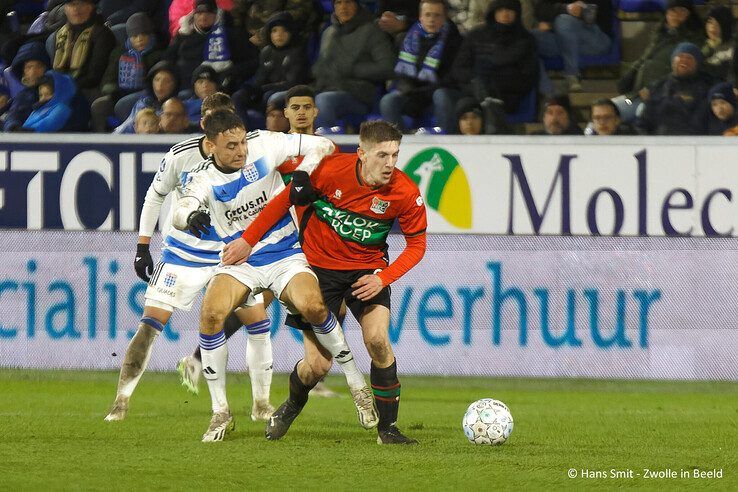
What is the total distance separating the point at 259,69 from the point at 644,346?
4.49 m

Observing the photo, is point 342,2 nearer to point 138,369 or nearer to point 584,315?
point 584,315

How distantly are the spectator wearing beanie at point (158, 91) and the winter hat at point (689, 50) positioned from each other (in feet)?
14.9

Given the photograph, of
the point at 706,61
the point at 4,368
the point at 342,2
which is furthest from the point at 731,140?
the point at 4,368

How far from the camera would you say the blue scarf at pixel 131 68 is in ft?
44.7

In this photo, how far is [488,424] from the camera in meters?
7.86

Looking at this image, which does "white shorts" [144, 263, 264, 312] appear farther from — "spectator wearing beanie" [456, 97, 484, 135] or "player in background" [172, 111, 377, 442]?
"spectator wearing beanie" [456, 97, 484, 135]

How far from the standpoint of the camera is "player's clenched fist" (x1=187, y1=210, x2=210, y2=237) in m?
7.82

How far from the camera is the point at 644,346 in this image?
1119 cm

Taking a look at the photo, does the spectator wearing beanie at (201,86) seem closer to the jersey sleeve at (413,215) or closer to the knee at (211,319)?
the knee at (211,319)

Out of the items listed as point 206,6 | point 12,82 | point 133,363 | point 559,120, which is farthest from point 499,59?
point 12,82

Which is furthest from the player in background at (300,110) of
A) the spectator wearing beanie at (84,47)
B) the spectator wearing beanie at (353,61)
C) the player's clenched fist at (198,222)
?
the spectator wearing beanie at (84,47)

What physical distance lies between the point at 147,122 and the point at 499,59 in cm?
316

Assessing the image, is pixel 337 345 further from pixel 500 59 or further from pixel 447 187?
pixel 500 59

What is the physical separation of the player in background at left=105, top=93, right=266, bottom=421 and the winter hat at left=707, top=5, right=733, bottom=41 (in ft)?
17.0
